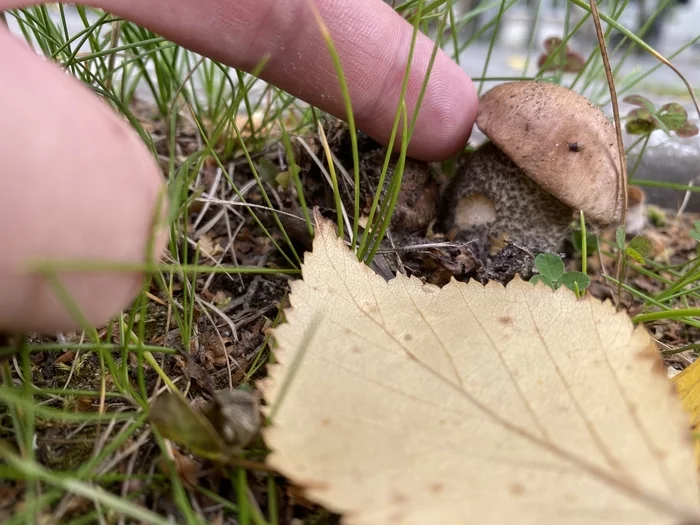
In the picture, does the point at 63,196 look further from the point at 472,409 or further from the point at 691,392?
the point at 691,392

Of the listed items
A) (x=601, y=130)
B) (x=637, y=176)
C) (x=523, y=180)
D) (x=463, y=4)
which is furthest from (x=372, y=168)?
(x=463, y=4)

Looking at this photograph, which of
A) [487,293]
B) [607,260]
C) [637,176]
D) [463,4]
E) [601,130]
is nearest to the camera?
[487,293]

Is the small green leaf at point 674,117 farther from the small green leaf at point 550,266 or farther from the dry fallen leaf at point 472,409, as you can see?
the dry fallen leaf at point 472,409

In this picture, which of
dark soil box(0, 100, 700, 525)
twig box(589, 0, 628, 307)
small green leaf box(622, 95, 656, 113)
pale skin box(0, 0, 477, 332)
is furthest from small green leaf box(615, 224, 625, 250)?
pale skin box(0, 0, 477, 332)

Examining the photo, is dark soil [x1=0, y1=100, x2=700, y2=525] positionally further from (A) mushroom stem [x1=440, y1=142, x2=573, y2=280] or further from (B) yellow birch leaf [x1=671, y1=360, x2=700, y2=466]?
(B) yellow birch leaf [x1=671, y1=360, x2=700, y2=466]

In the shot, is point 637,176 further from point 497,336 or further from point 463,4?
point 463,4

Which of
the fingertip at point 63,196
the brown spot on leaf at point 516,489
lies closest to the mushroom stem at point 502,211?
the brown spot on leaf at point 516,489

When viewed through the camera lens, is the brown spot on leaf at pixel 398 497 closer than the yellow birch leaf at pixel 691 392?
Yes
